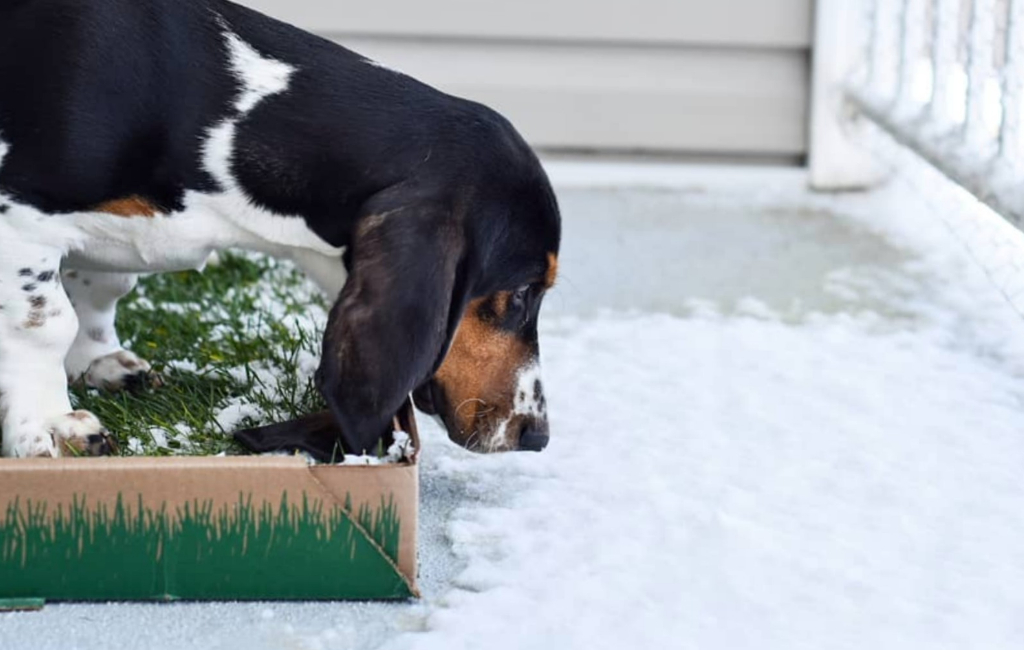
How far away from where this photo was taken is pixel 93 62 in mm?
2510

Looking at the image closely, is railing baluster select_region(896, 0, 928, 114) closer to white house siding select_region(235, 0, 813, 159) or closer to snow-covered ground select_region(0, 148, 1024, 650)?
snow-covered ground select_region(0, 148, 1024, 650)

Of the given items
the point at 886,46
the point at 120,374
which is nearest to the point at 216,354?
the point at 120,374

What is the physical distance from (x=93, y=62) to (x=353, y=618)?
1022mm

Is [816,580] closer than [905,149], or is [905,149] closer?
[816,580]

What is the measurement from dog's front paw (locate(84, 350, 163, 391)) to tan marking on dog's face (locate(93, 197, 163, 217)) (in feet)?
1.76

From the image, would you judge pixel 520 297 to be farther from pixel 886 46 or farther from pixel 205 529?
pixel 886 46

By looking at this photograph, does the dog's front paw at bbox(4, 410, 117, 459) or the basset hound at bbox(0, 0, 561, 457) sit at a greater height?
the basset hound at bbox(0, 0, 561, 457)

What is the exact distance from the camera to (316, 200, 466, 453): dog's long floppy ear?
7.50ft

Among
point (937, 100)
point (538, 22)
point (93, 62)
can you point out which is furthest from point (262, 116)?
point (538, 22)

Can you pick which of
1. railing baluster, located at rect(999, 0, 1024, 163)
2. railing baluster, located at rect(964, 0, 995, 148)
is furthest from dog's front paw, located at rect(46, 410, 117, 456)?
railing baluster, located at rect(964, 0, 995, 148)

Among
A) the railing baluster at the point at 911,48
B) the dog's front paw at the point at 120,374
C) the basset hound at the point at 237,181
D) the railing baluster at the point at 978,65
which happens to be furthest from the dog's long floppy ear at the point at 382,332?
the railing baluster at the point at 911,48

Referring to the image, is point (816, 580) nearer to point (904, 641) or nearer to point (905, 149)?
point (904, 641)

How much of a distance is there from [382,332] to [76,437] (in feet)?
2.06

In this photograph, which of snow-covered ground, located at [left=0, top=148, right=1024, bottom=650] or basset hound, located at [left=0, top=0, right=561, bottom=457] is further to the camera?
basset hound, located at [left=0, top=0, right=561, bottom=457]
